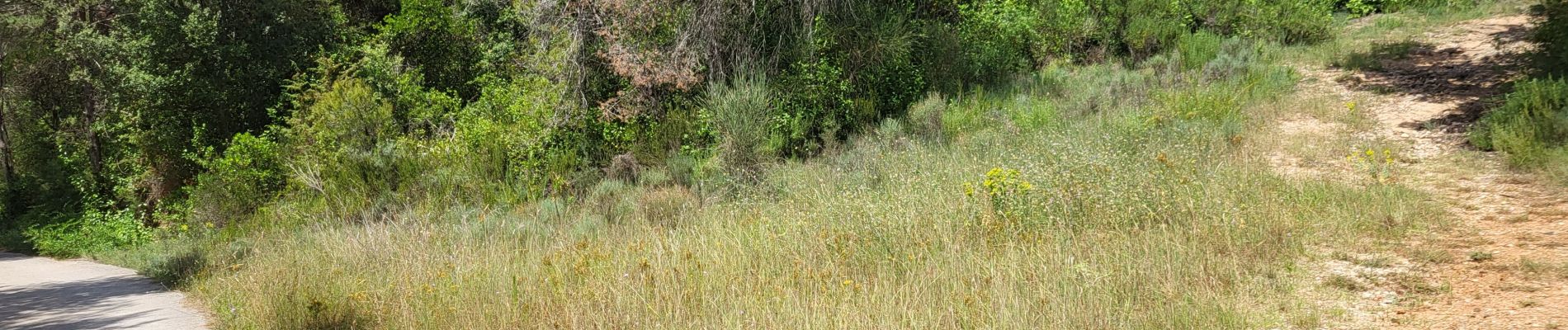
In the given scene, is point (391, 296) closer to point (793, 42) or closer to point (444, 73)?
point (793, 42)

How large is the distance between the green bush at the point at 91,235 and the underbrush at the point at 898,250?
11.0m

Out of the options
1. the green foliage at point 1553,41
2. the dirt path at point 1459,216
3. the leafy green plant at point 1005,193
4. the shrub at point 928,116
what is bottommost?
the dirt path at point 1459,216

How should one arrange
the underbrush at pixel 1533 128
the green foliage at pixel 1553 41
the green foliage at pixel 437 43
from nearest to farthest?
the underbrush at pixel 1533 128, the green foliage at pixel 1553 41, the green foliage at pixel 437 43

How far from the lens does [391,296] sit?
656cm

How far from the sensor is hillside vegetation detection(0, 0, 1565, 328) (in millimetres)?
5805

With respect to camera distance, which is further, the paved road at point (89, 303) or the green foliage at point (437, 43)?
the green foliage at point (437, 43)

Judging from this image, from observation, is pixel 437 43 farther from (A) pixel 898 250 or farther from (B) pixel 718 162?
(A) pixel 898 250

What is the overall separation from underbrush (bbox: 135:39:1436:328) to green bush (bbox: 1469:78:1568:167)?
178 centimetres

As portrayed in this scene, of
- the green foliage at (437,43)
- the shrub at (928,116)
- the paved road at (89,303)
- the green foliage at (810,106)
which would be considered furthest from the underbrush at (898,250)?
the green foliage at (437,43)

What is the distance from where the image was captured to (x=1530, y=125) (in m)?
8.16

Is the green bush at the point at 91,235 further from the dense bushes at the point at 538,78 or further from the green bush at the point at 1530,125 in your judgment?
the green bush at the point at 1530,125

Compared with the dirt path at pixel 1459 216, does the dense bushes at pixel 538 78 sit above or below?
above

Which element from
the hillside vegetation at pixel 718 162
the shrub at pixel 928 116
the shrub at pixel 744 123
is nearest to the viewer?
the hillside vegetation at pixel 718 162

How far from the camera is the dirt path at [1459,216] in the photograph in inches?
195
